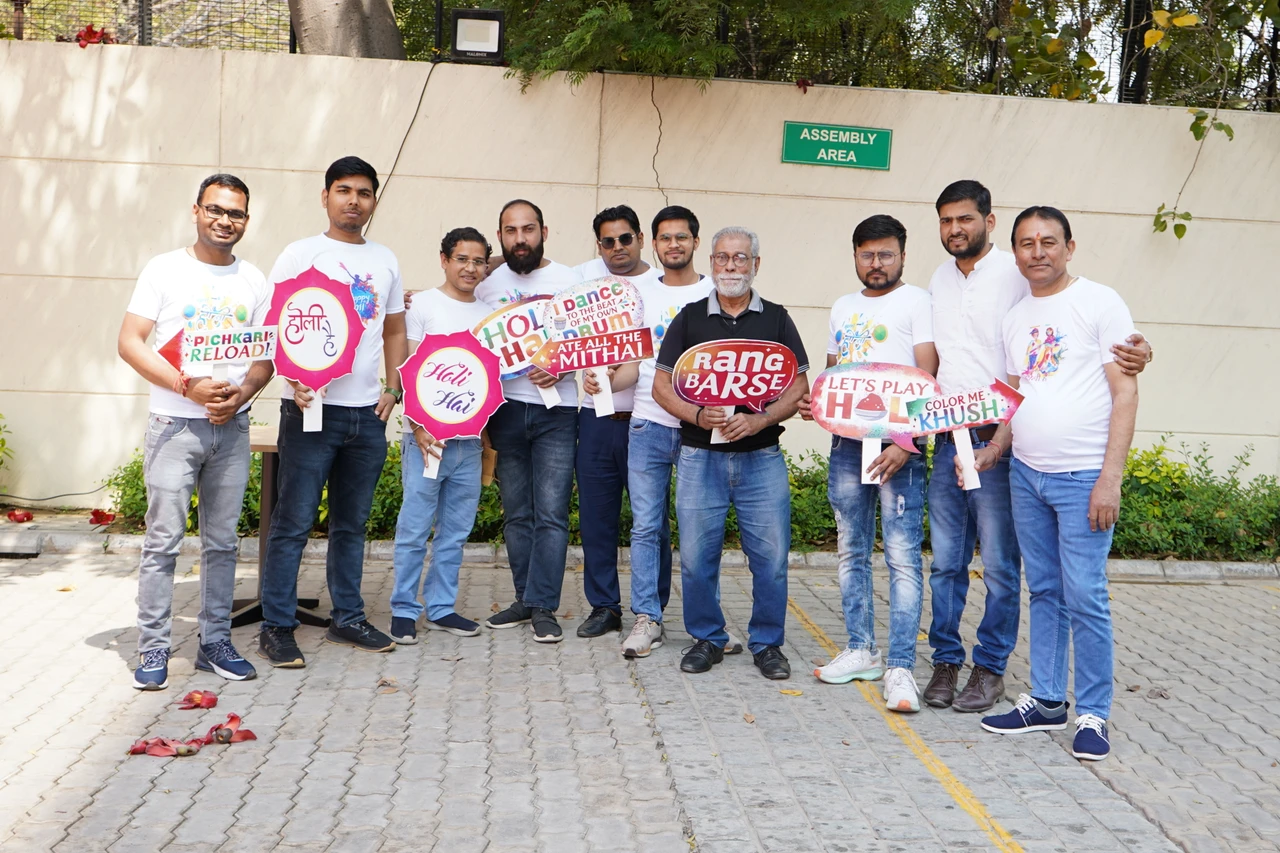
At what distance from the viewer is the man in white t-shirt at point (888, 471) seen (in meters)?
5.54

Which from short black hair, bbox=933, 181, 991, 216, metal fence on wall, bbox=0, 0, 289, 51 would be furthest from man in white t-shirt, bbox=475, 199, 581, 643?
metal fence on wall, bbox=0, 0, 289, 51

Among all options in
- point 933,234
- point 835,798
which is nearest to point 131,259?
point 933,234

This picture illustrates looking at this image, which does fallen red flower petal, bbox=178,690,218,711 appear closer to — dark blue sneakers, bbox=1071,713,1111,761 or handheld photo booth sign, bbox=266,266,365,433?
handheld photo booth sign, bbox=266,266,365,433

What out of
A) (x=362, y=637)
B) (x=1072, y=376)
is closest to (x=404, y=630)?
(x=362, y=637)

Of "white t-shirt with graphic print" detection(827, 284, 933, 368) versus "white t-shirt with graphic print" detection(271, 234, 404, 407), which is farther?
"white t-shirt with graphic print" detection(271, 234, 404, 407)

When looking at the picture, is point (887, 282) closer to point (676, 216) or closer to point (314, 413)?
point (676, 216)

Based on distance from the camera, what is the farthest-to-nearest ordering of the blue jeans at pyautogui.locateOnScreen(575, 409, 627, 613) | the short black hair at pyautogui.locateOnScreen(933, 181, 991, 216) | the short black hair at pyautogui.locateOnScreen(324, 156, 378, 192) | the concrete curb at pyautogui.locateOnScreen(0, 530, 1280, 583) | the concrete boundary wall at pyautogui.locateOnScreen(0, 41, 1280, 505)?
the concrete boundary wall at pyautogui.locateOnScreen(0, 41, 1280, 505), the concrete curb at pyautogui.locateOnScreen(0, 530, 1280, 583), the blue jeans at pyautogui.locateOnScreen(575, 409, 627, 613), the short black hair at pyautogui.locateOnScreen(324, 156, 378, 192), the short black hair at pyautogui.locateOnScreen(933, 181, 991, 216)

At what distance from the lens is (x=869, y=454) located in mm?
5453

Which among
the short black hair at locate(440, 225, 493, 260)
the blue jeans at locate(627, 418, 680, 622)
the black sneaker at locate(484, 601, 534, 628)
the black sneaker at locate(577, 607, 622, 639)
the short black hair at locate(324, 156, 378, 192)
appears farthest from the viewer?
the black sneaker at locate(484, 601, 534, 628)

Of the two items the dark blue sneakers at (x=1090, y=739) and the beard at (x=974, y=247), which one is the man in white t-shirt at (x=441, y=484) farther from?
the dark blue sneakers at (x=1090, y=739)

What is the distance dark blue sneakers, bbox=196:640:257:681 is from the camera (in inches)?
223

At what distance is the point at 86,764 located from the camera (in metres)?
4.57

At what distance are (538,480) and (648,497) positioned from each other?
2.26 feet

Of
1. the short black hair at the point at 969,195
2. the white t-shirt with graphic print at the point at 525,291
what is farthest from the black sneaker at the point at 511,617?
the short black hair at the point at 969,195
